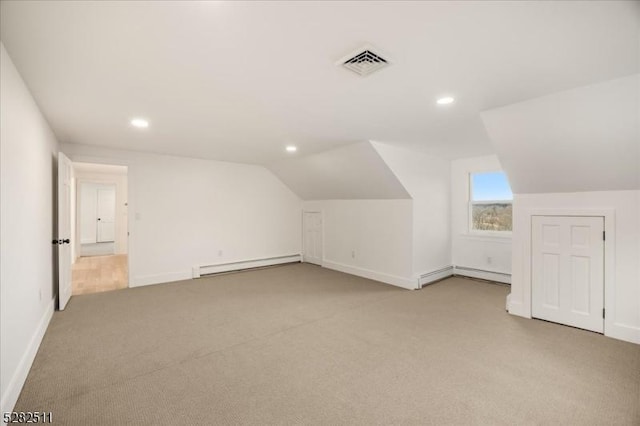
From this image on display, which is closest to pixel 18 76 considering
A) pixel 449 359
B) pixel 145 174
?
pixel 145 174

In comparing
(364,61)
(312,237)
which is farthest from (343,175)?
(364,61)

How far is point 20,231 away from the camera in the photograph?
229cm

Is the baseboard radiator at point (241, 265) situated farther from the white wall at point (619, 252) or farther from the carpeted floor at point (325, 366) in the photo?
the white wall at point (619, 252)

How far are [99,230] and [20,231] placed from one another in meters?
9.47

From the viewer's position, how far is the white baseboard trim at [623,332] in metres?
2.84

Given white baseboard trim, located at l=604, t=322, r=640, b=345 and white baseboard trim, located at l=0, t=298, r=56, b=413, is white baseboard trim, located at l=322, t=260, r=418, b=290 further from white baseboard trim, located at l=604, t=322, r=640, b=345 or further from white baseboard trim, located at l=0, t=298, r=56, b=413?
white baseboard trim, located at l=0, t=298, r=56, b=413

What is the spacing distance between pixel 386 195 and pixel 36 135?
4541 mm

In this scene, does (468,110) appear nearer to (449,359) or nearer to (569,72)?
(569,72)

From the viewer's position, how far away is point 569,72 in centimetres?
218

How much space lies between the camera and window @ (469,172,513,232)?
505 centimetres

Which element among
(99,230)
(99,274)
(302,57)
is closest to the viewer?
(302,57)

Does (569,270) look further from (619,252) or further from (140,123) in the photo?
(140,123)

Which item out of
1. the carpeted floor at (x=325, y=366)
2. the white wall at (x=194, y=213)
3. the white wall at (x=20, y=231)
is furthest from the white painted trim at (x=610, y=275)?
the white wall at (x=194, y=213)

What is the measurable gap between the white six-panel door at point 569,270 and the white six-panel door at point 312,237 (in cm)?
413
